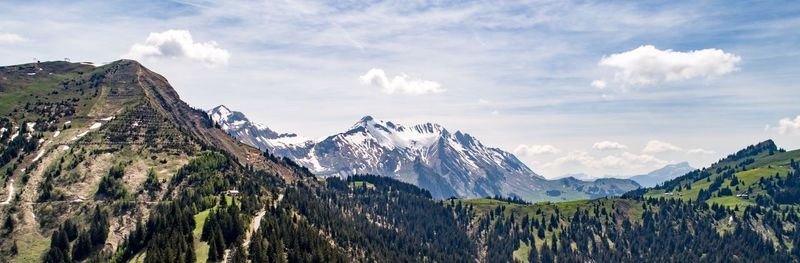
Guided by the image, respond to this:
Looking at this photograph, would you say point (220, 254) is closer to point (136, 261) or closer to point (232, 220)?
point (232, 220)

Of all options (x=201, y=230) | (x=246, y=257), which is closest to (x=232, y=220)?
(x=201, y=230)

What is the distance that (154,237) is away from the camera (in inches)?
7741

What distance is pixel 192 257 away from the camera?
176 m

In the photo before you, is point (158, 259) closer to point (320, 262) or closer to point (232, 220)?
point (232, 220)

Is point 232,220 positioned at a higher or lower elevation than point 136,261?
higher

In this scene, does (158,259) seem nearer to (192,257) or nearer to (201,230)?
(192,257)

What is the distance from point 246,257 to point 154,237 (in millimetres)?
38160

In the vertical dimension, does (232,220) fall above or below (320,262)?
above

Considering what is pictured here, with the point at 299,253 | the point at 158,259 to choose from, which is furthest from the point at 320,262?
the point at 158,259

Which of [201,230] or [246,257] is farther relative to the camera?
[201,230]

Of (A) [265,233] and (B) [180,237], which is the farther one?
(A) [265,233]

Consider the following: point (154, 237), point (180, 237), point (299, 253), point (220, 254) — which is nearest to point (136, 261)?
point (154, 237)

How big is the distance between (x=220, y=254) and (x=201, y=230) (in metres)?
24.8

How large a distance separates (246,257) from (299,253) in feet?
70.0
